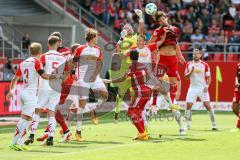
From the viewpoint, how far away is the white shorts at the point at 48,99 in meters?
18.8

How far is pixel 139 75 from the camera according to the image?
66.3ft

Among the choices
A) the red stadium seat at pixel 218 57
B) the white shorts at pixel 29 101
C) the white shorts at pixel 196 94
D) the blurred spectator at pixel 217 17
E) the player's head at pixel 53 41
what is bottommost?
the white shorts at pixel 29 101

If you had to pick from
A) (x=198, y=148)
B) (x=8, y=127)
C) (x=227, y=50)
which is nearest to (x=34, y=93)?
(x=198, y=148)

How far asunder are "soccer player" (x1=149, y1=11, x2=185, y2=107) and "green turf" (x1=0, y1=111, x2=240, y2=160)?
172cm

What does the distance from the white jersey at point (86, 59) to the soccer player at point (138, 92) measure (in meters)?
0.87

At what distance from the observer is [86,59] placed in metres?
20.8

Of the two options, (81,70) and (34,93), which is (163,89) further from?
(34,93)

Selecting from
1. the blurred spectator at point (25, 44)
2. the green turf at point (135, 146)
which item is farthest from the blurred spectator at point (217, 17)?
the green turf at point (135, 146)

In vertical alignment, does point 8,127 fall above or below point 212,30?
below

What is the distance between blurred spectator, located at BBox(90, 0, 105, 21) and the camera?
4072 cm

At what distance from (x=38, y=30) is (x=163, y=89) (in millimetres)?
19288

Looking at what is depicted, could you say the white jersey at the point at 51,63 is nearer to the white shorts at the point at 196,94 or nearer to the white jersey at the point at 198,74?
the white shorts at the point at 196,94

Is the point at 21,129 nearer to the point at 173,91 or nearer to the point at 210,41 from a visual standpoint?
the point at 173,91

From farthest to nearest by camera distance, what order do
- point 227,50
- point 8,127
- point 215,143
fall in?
1. point 227,50
2. point 8,127
3. point 215,143
